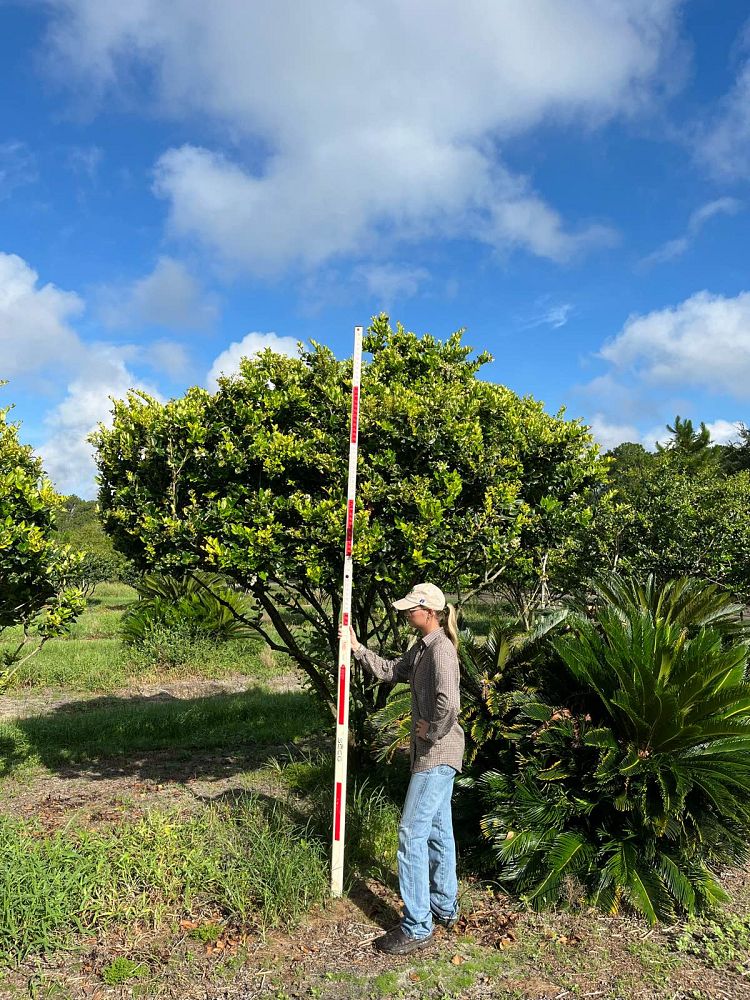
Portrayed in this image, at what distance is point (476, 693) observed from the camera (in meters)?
4.97

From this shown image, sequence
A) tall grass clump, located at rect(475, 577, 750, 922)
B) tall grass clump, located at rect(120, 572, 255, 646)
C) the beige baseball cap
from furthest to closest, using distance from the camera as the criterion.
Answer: tall grass clump, located at rect(120, 572, 255, 646)
tall grass clump, located at rect(475, 577, 750, 922)
the beige baseball cap

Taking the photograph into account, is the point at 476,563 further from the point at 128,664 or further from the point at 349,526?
the point at 128,664

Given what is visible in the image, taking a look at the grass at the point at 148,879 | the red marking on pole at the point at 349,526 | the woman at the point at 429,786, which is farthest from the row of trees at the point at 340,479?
the grass at the point at 148,879

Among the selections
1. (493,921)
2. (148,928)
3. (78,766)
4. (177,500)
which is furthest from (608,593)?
(78,766)

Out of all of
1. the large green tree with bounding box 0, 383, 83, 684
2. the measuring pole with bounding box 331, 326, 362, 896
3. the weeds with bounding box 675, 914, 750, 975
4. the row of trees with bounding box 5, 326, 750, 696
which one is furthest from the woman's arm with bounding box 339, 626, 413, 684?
the large green tree with bounding box 0, 383, 83, 684

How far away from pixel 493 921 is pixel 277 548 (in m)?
2.64

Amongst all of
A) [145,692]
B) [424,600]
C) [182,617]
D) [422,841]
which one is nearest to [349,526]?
[424,600]

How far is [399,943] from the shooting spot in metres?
3.62

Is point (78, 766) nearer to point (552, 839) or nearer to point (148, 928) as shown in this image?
point (148, 928)

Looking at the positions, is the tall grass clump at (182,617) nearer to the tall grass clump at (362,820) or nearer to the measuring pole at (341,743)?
the tall grass clump at (362,820)

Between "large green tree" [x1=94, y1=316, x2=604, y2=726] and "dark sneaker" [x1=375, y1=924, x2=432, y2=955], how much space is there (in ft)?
7.01

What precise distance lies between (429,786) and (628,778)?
1490 mm

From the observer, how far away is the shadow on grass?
721 centimetres

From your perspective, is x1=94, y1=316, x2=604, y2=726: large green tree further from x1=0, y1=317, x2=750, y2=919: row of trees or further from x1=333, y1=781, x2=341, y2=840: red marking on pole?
x1=333, y1=781, x2=341, y2=840: red marking on pole
